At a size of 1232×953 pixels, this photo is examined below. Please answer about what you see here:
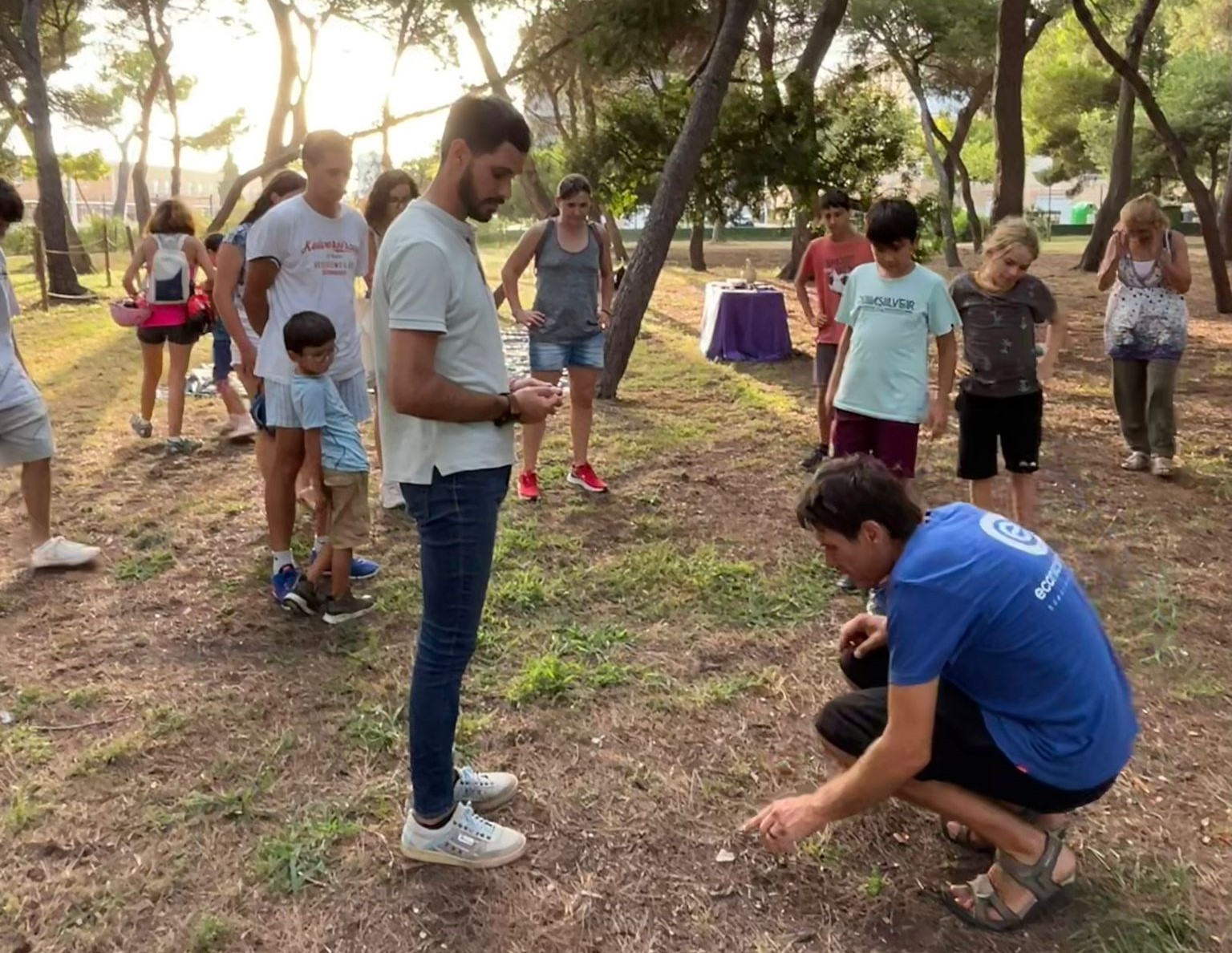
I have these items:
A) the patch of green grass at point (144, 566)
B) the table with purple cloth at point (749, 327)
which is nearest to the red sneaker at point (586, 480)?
the patch of green grass at point (144, 566)

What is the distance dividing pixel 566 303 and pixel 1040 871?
3.50m

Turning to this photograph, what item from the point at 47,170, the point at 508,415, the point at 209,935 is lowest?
the point at 209,935

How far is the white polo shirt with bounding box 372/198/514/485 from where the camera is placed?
193 centimetres

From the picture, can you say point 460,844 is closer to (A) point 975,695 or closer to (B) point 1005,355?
(A) point 975,695

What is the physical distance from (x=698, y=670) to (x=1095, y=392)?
576 cm

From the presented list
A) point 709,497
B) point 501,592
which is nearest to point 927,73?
point 709,497

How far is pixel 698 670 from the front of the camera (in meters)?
3.33

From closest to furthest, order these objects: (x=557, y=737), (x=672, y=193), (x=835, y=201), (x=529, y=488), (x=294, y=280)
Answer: (x=557, y=737) < (x=294, y=280) < (x=529, y=488) < (x=835, y=201) < (x=672, y=193)

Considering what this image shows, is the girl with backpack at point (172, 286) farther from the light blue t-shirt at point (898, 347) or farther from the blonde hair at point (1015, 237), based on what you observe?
the blonde hair at point (1015, 237)

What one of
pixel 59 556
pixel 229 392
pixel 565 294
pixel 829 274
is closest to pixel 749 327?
pixel 829 274

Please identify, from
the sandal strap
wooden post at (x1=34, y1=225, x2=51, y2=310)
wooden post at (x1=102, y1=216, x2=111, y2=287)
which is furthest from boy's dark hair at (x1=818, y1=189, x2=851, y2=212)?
wooden post at (x1=102, y1=216, x2=111, y2=287)

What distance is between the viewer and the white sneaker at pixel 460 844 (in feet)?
7.57

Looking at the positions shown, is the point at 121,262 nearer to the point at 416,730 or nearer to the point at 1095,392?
the point at 1095,392

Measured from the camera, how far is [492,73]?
12.3 m
